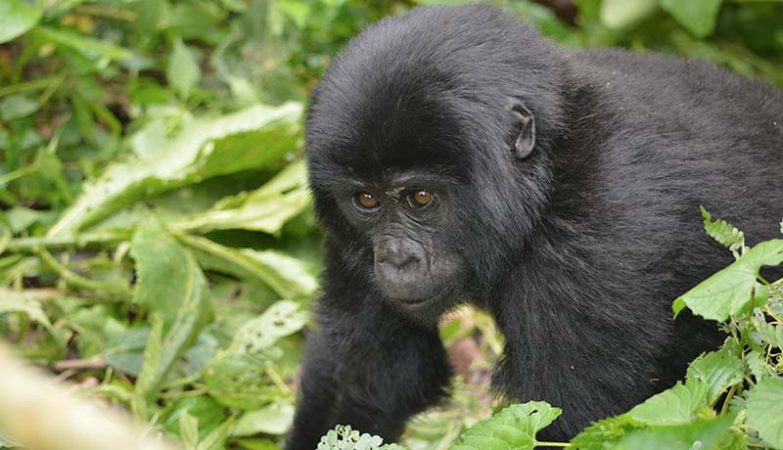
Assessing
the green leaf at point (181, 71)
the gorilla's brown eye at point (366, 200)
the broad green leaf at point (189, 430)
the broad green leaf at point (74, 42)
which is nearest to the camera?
the gorilla's brown eye at point (366, 200)

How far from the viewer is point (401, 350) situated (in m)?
4.37

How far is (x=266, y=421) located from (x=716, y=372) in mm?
2409

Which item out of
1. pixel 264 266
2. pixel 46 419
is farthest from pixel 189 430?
pixel 46 419

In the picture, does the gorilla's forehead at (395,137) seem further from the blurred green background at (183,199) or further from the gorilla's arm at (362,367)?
the blurred green background at (183,199)

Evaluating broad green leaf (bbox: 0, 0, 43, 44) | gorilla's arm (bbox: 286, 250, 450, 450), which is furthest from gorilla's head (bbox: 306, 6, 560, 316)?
broad green leaf (bbox: 0, 0, 43, 44)

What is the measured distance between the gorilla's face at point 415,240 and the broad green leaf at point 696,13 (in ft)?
12.6

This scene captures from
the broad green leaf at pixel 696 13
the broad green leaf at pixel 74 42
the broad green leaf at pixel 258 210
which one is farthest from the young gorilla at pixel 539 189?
the broad green leaf at pixel 696 13

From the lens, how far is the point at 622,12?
24.3 ft

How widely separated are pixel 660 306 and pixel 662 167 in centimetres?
47

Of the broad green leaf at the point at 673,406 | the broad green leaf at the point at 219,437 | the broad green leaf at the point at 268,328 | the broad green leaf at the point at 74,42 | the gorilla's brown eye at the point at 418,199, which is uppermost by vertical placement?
the broad green leaf at the point at 673,406

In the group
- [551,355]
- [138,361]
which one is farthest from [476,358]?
[551,355]

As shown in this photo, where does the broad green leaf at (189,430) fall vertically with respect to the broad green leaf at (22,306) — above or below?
above

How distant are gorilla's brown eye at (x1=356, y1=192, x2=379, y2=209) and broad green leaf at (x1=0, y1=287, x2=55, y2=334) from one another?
1.90 metres

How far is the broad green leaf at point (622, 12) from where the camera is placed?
7402 millimetres
